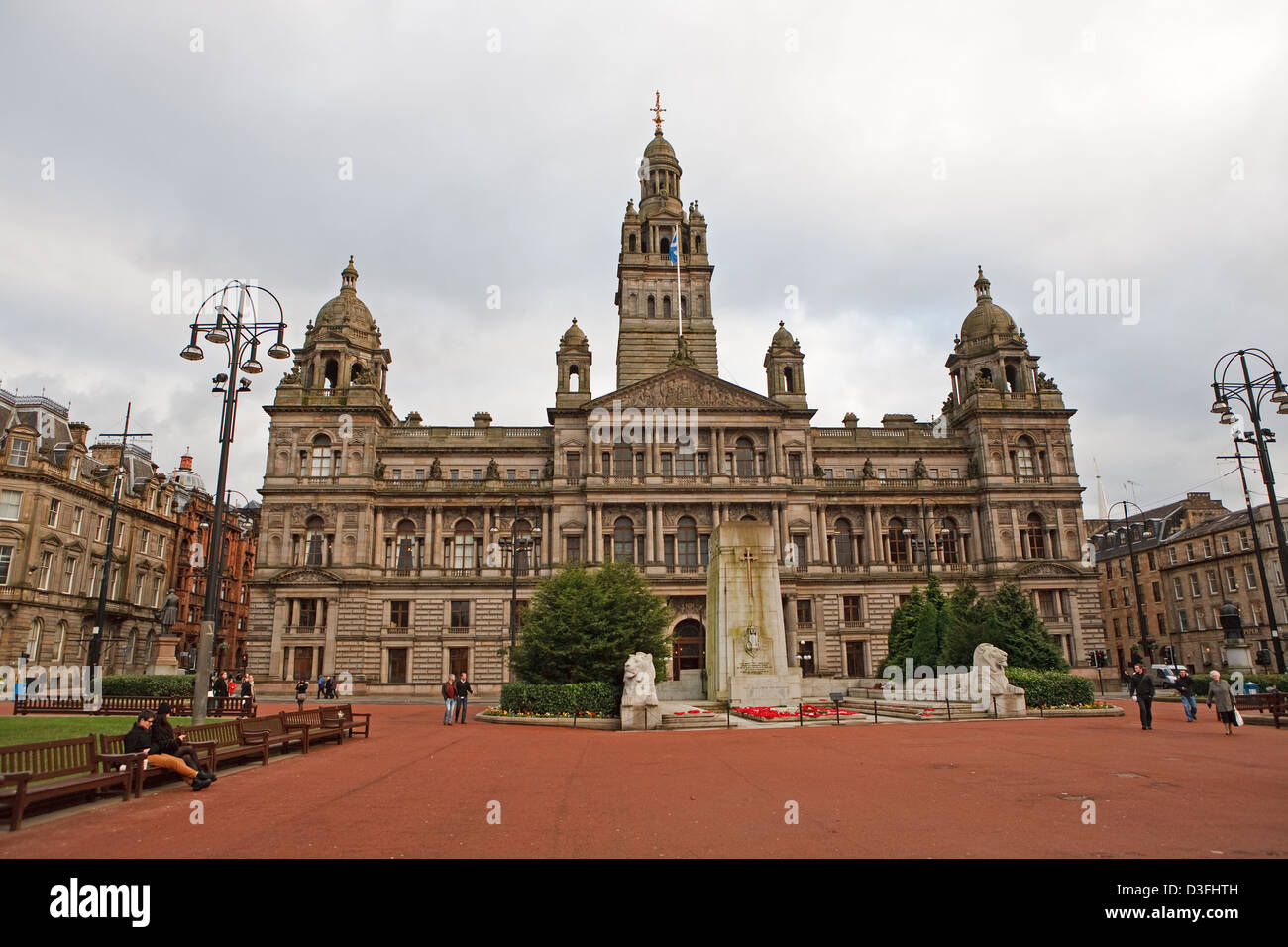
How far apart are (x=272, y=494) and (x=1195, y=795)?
171 ft

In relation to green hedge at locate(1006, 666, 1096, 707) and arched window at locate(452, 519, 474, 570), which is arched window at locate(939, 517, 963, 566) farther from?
arched window at locate(452, 519, 474, 570)

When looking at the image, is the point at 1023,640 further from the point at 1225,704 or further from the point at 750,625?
the point at 750,625

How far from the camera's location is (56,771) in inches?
436

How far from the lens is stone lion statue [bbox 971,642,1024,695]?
25375 millimetres

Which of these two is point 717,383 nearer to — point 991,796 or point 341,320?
point 341,320

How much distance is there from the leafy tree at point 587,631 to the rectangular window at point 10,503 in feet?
125

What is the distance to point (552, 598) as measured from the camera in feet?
92.4

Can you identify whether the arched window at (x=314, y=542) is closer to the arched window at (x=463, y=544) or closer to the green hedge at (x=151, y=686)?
the arched window at (x=463, y=544)

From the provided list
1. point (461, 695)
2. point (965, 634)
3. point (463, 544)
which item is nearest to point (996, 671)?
point (965, 634)

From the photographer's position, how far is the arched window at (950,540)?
5503 cm

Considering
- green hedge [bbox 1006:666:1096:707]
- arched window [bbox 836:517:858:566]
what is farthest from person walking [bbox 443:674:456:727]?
arched window [bbox 836:517:858:566]

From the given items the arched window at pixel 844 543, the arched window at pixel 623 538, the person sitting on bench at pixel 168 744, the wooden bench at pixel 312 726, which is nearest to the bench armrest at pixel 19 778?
the person sitting on bench at pixel 168 744

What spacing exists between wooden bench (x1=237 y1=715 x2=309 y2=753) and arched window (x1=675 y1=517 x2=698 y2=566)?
3566cm

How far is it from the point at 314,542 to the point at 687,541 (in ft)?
82.3
